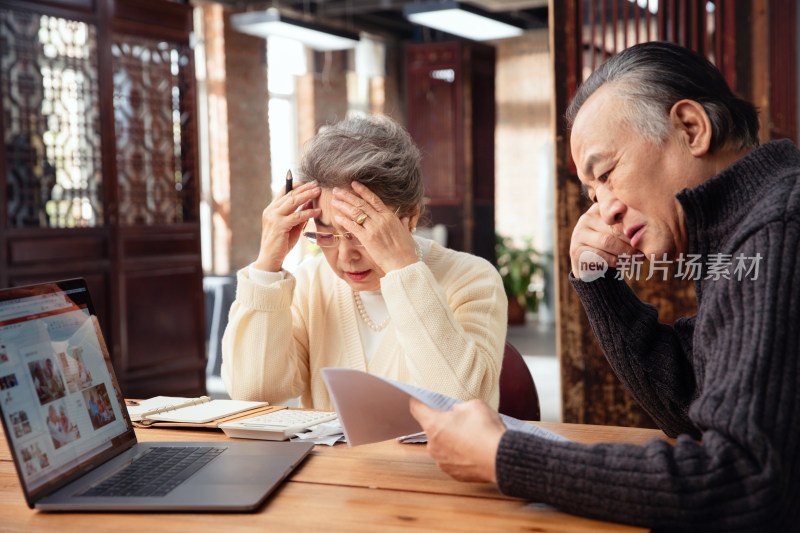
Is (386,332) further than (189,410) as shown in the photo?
Yes

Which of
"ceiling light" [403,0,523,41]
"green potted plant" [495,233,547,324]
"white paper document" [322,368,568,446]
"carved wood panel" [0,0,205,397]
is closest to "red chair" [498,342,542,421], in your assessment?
"white paper document" [322,368,568,446]

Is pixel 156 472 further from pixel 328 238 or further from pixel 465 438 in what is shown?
pixel 328 238

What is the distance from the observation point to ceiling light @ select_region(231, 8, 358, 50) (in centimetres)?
685

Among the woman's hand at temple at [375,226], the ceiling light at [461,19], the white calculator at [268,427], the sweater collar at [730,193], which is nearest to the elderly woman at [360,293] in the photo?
the woman's hand at temple at [375,226]

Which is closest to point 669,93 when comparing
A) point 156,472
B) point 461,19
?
point 156,472

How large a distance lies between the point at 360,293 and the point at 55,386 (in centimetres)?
99

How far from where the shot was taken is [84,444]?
50.3 inches

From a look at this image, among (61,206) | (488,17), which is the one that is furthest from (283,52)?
(61,206)

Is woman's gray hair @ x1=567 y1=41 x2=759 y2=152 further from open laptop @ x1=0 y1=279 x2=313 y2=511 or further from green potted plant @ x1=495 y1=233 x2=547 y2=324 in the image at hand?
green potted plant @ x1=495 y1=233 x2=547 y2=324

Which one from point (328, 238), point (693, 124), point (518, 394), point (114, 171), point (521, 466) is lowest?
point (518, 394)

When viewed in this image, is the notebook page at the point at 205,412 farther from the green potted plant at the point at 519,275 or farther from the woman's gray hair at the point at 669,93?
the green potted plant at the point at 519,275

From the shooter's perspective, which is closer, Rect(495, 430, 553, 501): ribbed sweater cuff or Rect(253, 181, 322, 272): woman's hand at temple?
Rect(495, 430, 553, 501): ribbed sweater cuff

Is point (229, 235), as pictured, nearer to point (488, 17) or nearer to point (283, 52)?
point (283, 52)

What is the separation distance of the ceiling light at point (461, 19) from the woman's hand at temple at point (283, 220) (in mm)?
4948
